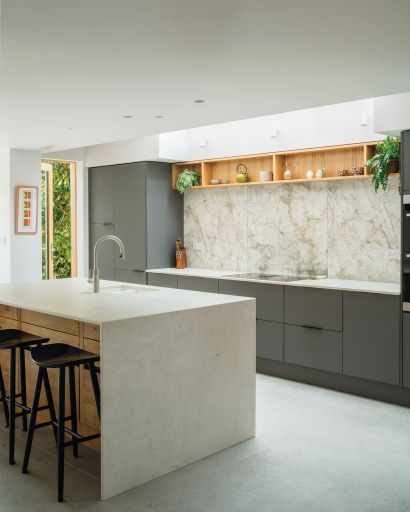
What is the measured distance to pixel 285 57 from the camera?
306cm

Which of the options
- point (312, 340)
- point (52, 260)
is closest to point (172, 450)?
point (312, 340)

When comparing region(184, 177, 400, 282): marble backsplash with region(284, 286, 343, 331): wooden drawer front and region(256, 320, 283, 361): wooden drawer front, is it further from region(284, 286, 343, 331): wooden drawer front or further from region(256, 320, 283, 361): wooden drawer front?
region(256, 320, 283, 361): wooden drawer front

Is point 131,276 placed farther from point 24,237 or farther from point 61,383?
point 61,383

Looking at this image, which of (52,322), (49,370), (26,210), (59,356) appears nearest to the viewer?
(59,356)

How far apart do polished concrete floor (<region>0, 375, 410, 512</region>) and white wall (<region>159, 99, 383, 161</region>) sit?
2622 millimetres

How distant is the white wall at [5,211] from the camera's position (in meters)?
6.57

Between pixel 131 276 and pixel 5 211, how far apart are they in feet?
5.48

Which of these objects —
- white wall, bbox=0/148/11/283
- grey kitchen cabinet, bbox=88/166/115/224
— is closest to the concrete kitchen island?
white wall, bbox=0/148/11/283

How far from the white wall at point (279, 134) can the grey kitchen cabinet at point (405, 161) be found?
2.41 feet

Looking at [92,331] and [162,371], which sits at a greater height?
[92,331]

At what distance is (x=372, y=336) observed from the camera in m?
4.61

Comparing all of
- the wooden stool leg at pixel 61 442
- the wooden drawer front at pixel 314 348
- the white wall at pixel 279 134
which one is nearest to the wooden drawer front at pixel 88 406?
the wooden stool leg at pixel 61 442

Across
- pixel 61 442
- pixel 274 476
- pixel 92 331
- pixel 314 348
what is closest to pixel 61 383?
pixel 61 442

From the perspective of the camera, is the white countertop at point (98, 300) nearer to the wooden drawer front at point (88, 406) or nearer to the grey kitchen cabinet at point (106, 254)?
the wooden drawer front at point (88, 406)
